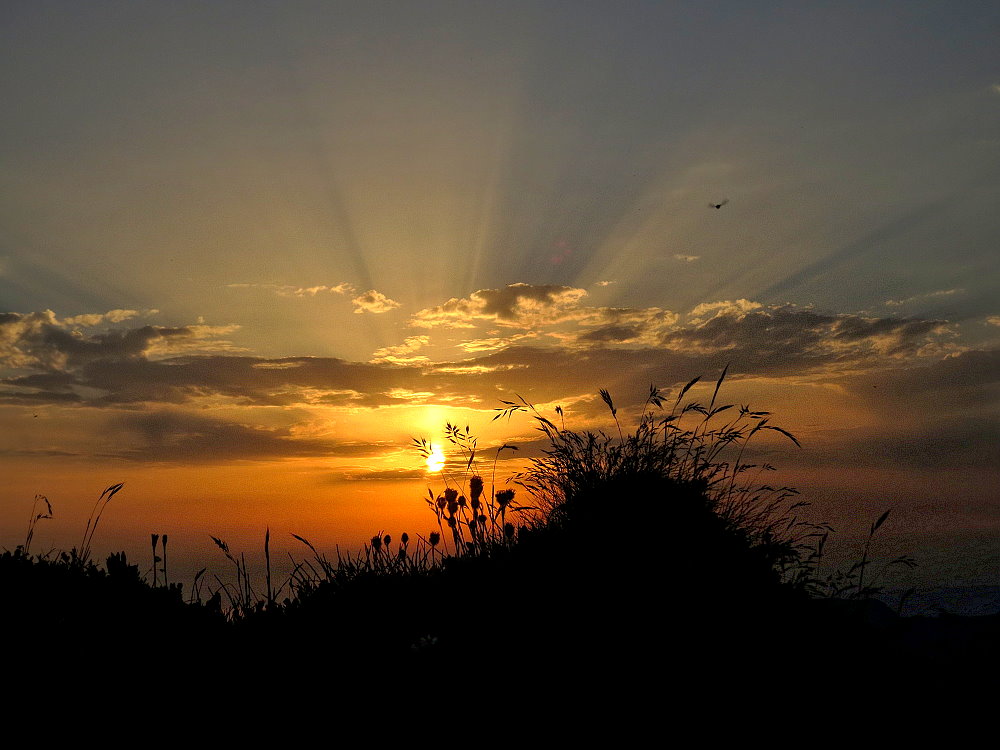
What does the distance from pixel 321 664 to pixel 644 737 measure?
223 cm

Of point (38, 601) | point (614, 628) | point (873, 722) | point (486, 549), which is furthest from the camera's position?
point (486, 549)

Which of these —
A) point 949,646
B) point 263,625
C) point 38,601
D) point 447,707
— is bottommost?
point 949,646

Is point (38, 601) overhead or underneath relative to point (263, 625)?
overhead

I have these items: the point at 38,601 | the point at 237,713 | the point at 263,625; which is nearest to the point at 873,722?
the point at 237,713

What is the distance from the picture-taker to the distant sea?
316 inches

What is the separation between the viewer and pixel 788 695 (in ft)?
14.7

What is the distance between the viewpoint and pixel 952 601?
27.8 ft

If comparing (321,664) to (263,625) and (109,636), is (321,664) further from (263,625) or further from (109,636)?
(109,636)

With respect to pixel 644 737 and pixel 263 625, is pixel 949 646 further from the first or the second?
pixel 263 625

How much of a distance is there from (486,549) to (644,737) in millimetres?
3044

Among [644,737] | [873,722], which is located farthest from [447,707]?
[873,722]

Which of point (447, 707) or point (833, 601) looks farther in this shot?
point (833, 601)

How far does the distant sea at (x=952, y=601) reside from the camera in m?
8.02

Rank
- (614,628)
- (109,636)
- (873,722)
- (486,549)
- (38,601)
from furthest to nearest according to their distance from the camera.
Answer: (486,549)
(38,601)
(109,636)
(614,628)
(873,722)
